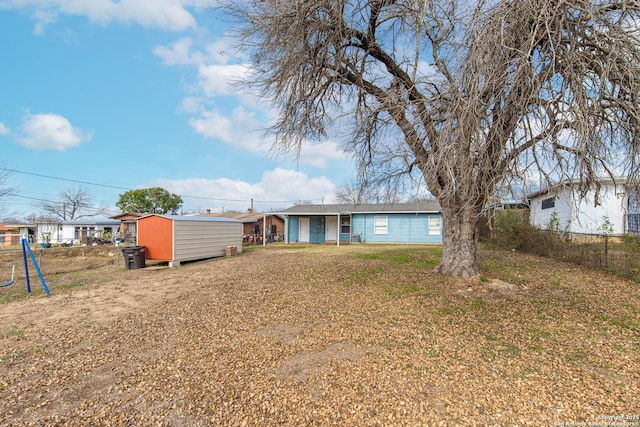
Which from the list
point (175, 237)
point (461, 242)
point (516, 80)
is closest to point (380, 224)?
point (175, 237)

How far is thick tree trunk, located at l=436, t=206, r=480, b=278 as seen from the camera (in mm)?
6453

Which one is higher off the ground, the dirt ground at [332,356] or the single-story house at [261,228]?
the single-story house at [261,228]

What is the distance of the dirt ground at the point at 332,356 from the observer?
229cm

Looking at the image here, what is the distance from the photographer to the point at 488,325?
3.99 meters

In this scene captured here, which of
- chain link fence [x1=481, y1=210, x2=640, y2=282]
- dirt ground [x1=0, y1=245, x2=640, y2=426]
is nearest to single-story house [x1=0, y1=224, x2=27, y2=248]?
dirt ground [x1=0, y1=245, x2=640, y2=426]

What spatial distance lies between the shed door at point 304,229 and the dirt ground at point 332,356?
47.2 feet

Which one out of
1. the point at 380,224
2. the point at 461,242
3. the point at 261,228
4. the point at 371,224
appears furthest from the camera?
the point at 261,228

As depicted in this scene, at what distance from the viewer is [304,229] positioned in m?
20.7

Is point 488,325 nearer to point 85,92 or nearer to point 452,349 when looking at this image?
point 452,349

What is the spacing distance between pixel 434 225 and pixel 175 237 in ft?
A: 47.3

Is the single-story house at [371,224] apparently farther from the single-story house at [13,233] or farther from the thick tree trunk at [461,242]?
the single-story house at [13,233]

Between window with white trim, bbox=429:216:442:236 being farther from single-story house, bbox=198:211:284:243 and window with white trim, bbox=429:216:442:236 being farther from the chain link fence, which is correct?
single-story house, bbox=198:211:284:243

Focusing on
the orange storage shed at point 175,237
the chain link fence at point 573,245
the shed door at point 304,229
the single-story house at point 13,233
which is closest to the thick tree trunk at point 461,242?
the chain link fence at point 573,245

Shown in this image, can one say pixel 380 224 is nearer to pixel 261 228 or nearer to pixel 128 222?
pixel 261 228
